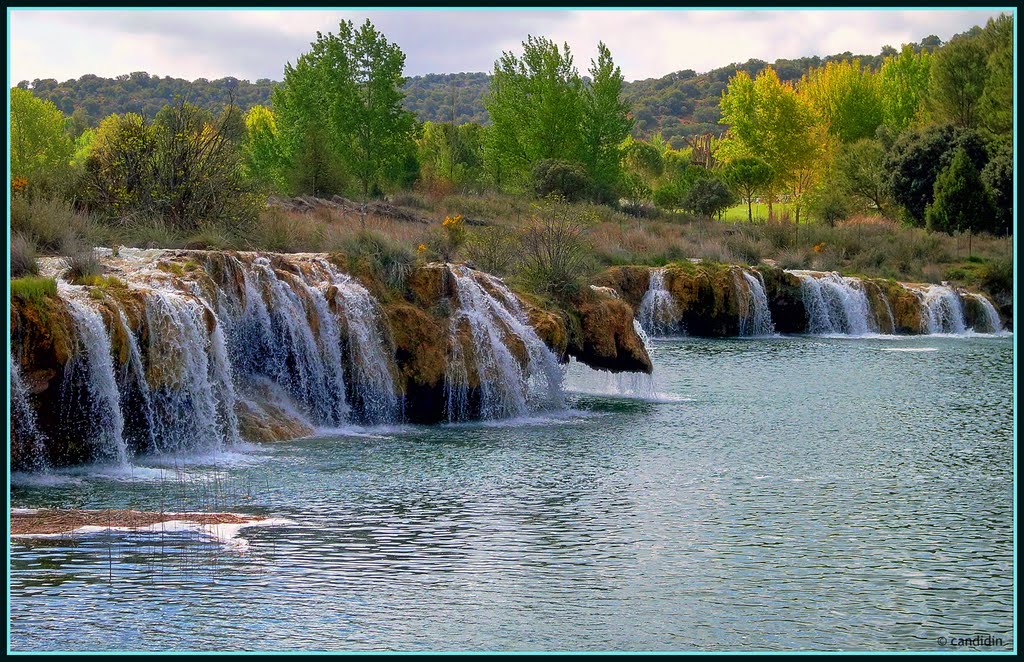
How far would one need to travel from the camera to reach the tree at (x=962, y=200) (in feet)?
204

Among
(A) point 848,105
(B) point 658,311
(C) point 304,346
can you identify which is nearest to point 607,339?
(C) point 304,346

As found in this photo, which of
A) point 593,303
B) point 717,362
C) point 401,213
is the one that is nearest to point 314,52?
point 401,213

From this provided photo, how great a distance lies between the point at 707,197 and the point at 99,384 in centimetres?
5713

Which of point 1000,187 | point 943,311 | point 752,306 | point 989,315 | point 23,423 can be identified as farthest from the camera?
point 1000,187

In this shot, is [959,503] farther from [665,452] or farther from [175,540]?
[175,540]

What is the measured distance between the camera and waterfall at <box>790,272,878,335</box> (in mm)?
45000

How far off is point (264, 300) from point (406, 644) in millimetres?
12059

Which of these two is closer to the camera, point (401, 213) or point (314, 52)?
point (401, 213)

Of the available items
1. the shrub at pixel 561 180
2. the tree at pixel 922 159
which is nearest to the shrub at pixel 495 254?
the shrub at pixel 561 180

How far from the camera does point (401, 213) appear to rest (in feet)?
160

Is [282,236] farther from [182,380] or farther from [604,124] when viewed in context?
[604,124]

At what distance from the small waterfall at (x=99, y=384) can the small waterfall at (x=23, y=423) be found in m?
0.78

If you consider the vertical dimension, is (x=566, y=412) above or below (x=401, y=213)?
below

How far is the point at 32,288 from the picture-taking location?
1695cm
